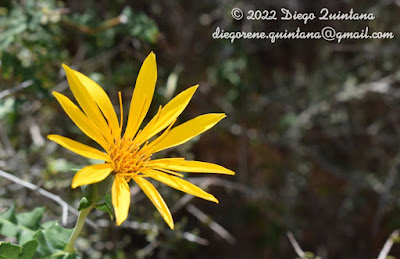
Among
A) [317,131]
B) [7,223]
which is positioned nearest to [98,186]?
[7,223]

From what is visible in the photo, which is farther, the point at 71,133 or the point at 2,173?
the point at 71,133

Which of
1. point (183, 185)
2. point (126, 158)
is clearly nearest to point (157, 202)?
point (183, 185)

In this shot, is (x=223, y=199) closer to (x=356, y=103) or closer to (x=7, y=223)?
(x=356, y=103)

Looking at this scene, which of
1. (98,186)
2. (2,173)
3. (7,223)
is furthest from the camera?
(2,173)

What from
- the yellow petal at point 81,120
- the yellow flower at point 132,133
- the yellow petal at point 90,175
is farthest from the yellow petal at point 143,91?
the yellow petal at point 90,175

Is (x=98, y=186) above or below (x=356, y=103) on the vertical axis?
below

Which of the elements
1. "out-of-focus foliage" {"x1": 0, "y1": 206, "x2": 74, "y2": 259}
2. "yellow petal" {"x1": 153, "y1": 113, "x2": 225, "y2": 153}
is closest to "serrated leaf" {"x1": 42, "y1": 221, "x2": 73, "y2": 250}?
"out-of-focus foliage" {"x1": 0, "y1": 206, "x2": 74, "y2": 259}

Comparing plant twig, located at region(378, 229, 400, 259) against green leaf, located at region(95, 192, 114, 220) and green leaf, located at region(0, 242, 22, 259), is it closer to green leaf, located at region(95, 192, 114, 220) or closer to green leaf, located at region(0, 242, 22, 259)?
green leaf, located at region(95, 192, 114, 220)
